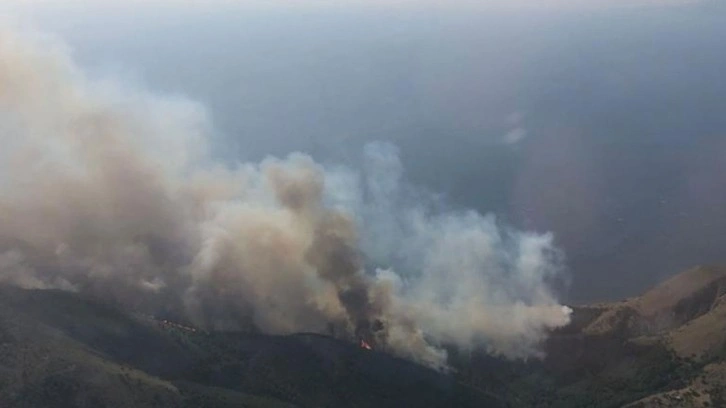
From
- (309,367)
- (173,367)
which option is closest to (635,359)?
(309,367)

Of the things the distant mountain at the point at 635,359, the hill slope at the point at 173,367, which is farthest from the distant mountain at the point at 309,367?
the distant mountain at the point at 635,359

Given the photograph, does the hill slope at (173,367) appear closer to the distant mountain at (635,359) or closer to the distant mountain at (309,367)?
the distant mountain at (309,367)

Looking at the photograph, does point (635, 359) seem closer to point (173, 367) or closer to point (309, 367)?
point (309, 367)

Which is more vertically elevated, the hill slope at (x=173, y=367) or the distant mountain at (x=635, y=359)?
the distant mountain at (x=635, y=359)

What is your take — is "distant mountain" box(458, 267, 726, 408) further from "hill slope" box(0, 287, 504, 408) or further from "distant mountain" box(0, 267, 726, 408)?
"hill slope" box(0, 287, 504, 408)

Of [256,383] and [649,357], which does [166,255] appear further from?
[649,357]

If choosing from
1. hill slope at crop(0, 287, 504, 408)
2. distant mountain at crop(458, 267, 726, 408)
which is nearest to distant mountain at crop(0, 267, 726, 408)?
hill slope at crop(0, 287, 504, 408)

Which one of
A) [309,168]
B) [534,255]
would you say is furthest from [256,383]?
[534,255]

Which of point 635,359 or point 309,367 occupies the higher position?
point 635,359

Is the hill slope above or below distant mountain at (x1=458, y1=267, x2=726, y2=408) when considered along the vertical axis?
below
